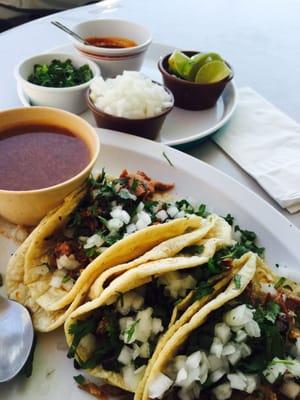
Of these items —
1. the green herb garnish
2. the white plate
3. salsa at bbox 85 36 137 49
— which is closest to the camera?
the white plate

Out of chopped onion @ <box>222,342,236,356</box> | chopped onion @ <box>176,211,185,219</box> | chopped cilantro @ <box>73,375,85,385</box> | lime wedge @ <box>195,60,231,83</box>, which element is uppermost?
lime wedge @ <box>195,60,231,83</box>

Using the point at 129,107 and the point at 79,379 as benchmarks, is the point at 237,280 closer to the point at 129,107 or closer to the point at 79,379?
the point at 79,379

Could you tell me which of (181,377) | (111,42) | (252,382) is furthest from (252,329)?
(111,42)

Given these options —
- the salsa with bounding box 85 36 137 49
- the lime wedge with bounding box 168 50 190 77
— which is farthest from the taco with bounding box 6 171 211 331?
the salsa with bounding box 85 36 137 49

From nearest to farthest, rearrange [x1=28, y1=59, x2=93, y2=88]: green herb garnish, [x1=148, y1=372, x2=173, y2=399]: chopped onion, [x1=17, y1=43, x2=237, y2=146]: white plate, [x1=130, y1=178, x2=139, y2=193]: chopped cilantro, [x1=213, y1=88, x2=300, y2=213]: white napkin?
1. [x1=148, y1=372, x2=173, y2=399]: chopped onion
2. [x1=130, y1=178, x2=139, y2=193]: chopped cilantro
3. [x1=213, y1=88, x2=300, y2=213]: white napkin
4. [x1=17, y1=43, x2=237, y2=146]: white plate
5. [x1=28, y1=59, x2=93, y2=88]: green herb garnish

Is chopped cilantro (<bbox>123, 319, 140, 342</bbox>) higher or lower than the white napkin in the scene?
lower

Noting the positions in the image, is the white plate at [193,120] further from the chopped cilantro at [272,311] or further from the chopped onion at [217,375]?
the chopped onion at [217,375]

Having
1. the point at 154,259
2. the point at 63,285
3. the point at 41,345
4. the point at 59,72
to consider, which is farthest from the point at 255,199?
the point at 59,72

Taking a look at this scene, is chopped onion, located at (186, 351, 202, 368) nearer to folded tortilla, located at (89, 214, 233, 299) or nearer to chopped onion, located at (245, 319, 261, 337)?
chopped onion, located at (245, 319, 261, 337)
